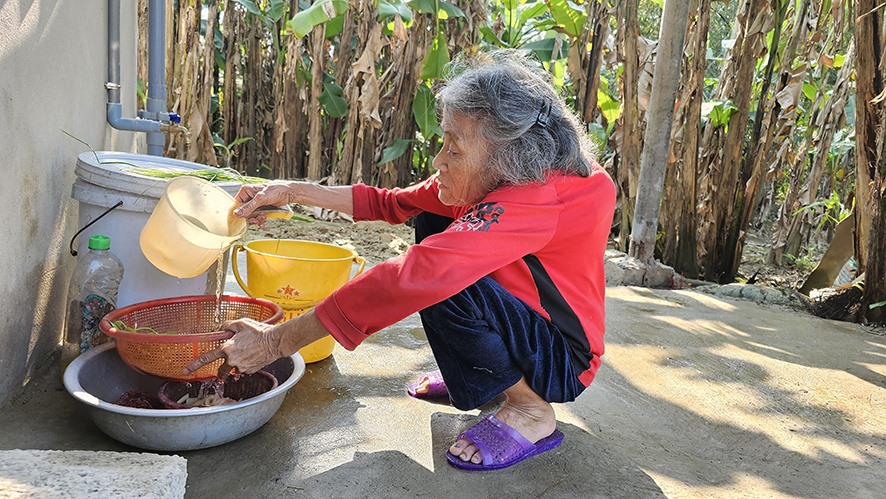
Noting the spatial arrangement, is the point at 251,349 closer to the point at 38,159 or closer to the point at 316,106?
the point at 38,159

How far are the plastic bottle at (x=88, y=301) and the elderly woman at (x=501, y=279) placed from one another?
0.46 metres

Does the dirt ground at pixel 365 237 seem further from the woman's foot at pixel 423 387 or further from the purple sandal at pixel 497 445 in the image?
the purple sandal at pixel 497 445

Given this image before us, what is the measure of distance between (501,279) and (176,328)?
0.98 meters

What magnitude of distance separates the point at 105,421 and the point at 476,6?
4477mm

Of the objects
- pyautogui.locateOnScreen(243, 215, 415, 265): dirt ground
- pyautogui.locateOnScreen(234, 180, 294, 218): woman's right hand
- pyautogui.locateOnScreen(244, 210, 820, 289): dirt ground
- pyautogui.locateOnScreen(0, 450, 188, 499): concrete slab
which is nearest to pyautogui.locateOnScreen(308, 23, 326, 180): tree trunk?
pyautogui.locateOnScreen(244, 210, 820, 289): dirt ground

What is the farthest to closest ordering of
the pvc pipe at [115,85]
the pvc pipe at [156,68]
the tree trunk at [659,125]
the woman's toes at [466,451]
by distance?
the tree trunk at [659,125], the pvc pipe at [156,68], the pvc pipe at [115,85], the woman's toes at [466,451]

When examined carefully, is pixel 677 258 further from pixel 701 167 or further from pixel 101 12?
pixel 101 12

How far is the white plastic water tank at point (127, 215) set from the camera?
205 cm

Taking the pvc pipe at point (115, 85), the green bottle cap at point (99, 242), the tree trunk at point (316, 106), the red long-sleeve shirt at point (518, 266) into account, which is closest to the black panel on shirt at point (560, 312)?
the red long-sleeve shirt at point (518, 266)

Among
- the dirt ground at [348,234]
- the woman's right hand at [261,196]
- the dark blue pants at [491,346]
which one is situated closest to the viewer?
the dark blue pants at [491,346]

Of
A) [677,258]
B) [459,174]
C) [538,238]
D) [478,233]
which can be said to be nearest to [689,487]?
[538,238]

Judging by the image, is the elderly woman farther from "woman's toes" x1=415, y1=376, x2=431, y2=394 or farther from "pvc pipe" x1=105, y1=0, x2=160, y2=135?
"pvc pipe" x1=105, y1=0, x2=160, y2=135

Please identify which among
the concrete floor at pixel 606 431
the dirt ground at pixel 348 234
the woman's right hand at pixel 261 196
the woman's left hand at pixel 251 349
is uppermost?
the woman's right hand at pixel 261 196

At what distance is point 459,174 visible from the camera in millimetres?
1803
